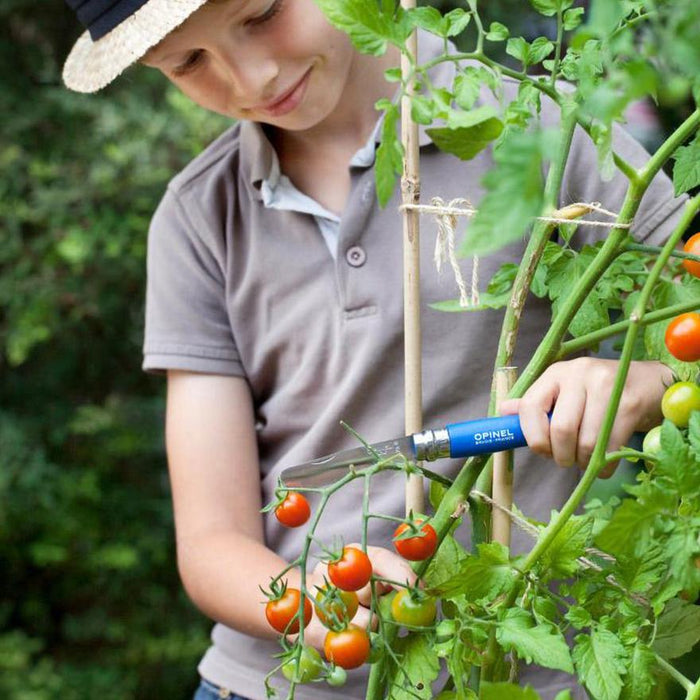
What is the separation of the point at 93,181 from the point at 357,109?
815mm

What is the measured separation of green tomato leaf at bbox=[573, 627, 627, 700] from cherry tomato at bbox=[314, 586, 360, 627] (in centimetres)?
14

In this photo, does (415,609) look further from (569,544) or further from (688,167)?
(688,167)

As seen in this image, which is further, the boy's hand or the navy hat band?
the navy hat band

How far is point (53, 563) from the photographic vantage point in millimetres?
2000

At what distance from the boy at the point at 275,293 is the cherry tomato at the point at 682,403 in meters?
0.36

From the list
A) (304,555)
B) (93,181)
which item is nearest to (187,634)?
(93,181)

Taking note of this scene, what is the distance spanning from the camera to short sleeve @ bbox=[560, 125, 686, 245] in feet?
3.04

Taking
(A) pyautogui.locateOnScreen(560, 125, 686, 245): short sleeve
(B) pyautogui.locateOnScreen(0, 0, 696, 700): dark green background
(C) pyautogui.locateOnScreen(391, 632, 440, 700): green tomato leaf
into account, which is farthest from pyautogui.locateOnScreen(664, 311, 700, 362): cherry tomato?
(B) pyautogui.locateOnScreen(0, 0, 696, 700): dark green background

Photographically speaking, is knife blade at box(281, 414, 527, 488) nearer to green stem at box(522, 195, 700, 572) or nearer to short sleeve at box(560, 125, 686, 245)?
green stem at box(522, 195, 700, 572)

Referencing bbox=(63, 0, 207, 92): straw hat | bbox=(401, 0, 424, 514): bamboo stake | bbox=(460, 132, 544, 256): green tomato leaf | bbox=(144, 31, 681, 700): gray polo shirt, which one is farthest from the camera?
Result: bbox=(144, 31, 681, 700): gray polo shirt

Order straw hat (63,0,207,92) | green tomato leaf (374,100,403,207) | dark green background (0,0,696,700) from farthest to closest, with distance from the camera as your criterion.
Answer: dark green background (0,0,696,700), straw hat (63,0,207,92), green tomato leaf (374,100,403,207)

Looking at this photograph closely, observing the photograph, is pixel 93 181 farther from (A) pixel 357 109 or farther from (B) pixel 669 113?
(B) pixel 669 113

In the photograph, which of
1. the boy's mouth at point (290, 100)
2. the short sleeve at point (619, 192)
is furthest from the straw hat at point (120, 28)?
the short sleeve at point (619, 192)

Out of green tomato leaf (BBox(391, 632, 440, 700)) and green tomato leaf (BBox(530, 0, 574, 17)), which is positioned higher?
green tomato leaf (BBox(530, 0, 574, 17))
